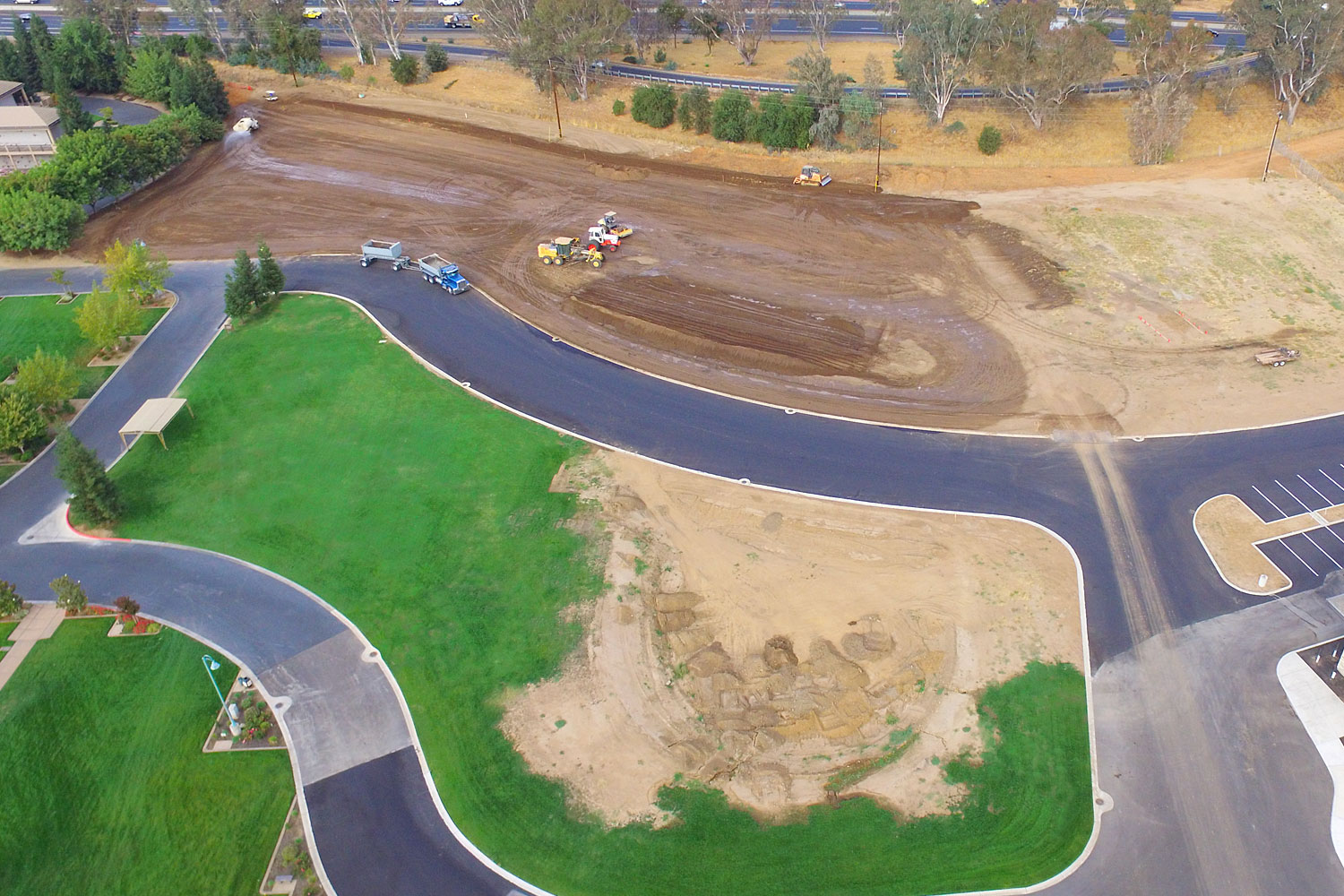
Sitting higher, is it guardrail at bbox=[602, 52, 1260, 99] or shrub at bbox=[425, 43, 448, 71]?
shrub at bbox=[425, 43, 448, 71]

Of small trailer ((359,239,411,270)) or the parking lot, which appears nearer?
the parking lot

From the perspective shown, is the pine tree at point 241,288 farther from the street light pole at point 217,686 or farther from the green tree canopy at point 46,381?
the street light pole at point 217,686

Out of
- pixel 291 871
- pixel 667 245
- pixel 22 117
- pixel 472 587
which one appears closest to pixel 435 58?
pixel 22 117

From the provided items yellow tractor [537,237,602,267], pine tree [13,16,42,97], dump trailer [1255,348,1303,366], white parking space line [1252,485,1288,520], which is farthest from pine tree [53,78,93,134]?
dump trailer [1255,348,1303,366]

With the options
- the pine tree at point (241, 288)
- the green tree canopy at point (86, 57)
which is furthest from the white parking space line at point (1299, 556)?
the green tree canopy at point (86, 57)

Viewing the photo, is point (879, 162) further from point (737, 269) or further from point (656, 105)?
point (737, 269)

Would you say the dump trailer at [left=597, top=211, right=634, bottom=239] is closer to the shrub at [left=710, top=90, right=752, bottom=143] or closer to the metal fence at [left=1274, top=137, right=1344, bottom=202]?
the shrub at [left=710, top=90, right=752, bottom=143]

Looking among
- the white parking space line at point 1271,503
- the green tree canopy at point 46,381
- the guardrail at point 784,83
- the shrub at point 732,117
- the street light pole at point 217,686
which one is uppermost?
the guardrail at point 784,83
